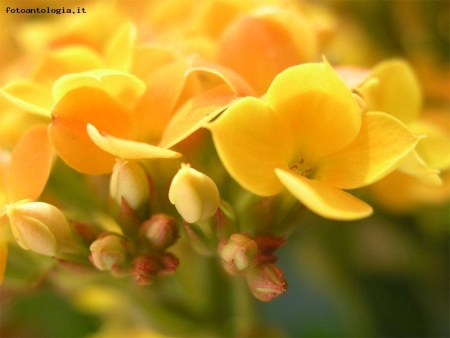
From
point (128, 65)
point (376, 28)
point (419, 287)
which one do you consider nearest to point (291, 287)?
point (419, 287)

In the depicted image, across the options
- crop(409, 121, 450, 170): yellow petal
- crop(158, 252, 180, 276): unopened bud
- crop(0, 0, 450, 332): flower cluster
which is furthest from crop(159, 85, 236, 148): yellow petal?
crop(409, 121, 450, 170): yellow petal

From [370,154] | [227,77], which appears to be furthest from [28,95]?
[370,154]

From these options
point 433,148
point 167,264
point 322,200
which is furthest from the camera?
point 433,148

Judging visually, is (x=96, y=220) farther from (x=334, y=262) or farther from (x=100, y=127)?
(x=334, y=262)

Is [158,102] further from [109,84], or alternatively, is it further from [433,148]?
[433,148]

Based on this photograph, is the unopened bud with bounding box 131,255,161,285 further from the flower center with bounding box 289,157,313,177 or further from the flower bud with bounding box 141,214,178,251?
the flower center with bounding box 289,157,313,177
